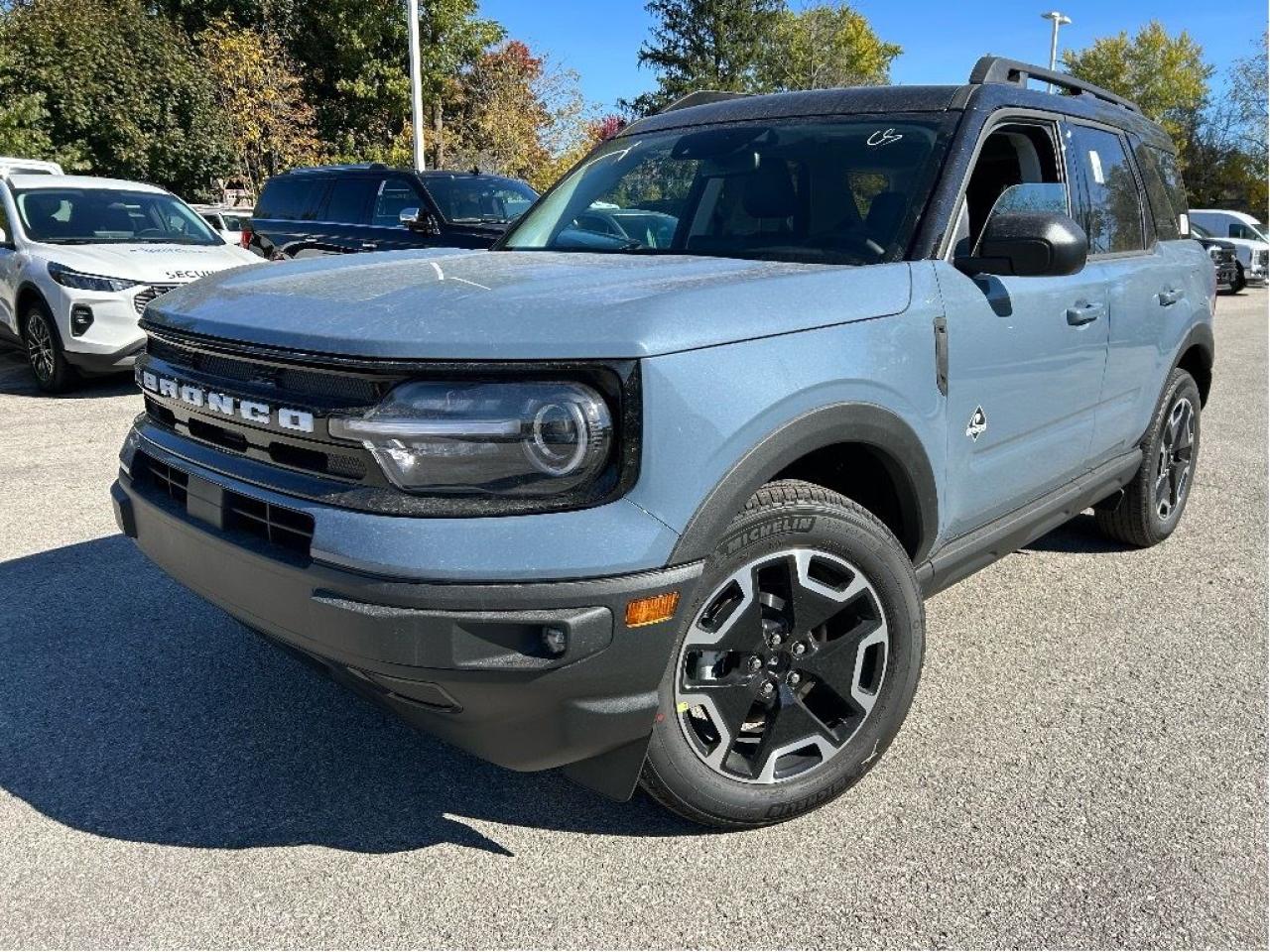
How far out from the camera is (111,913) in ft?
7.14

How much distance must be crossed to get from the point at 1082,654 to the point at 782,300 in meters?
2.01

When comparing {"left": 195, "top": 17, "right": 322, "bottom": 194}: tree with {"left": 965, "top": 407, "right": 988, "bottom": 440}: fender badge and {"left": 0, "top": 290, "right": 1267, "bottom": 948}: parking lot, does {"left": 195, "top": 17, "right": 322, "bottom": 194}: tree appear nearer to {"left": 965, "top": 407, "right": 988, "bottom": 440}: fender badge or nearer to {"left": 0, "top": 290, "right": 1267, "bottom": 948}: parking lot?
{"left": 0, "top": 290, "right": 1267, "bottom": 948}: parking lot

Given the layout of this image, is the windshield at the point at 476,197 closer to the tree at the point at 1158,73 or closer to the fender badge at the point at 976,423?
the fender badge at the point at 976,423

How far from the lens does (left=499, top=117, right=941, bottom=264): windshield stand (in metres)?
2.90

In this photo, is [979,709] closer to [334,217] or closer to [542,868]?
[542,868]

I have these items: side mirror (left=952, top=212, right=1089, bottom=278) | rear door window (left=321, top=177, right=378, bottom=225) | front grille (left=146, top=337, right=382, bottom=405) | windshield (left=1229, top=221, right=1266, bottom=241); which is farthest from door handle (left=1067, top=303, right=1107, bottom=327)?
windshield (left=1229, top=221, right=1266, bottom=241)

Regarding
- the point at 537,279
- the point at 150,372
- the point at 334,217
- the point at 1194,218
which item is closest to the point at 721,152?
the point at 537,279

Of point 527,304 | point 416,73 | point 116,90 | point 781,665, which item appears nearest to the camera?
point 527,304

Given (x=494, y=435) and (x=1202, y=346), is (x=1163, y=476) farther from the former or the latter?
(x=494, y=435)

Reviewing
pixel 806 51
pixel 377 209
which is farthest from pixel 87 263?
pixel 806 51

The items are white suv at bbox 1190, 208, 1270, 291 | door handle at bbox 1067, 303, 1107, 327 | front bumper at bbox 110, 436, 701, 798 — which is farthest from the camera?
white suv at bbox 1190, 208, 1270, 291

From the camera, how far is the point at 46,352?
26.1 ft

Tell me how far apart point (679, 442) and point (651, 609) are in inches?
13.3

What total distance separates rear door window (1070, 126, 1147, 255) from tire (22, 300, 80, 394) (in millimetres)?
7261
